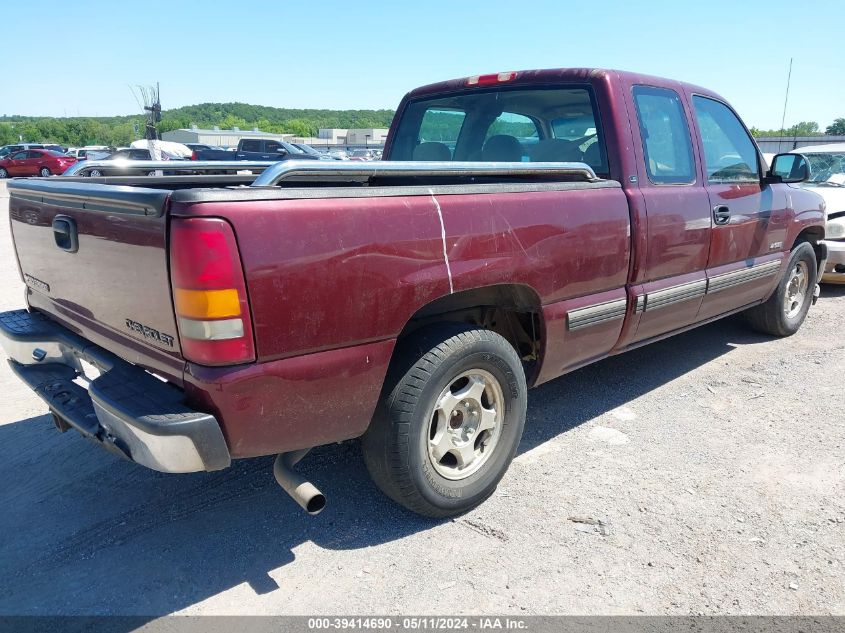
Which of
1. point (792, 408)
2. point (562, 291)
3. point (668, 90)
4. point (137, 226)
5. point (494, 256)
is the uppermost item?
point (668, 90)

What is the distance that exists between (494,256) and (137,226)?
4.65 feet

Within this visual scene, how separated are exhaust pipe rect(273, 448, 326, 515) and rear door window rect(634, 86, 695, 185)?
2560 mm

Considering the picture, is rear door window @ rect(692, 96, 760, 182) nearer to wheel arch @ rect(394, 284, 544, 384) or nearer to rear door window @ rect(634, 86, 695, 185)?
rear door window @ rect(634, 86, 695, 185)

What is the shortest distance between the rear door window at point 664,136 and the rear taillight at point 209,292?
2593 millimetres

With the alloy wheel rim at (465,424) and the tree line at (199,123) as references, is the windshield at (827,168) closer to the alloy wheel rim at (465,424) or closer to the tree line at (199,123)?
the alloy wheel rim at (465,424)

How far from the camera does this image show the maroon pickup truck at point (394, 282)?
2.14 m

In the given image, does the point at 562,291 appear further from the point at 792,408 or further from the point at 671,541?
the point at 792,408

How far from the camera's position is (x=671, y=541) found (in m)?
2.78

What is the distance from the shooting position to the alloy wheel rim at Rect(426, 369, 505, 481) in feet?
9.22

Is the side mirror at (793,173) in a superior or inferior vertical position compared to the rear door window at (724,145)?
inferior

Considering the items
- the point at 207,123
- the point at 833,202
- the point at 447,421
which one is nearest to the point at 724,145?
the point at 447,421

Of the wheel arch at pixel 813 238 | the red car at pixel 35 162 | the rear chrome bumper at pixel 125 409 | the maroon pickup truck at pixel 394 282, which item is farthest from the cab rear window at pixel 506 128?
the red car at pixel 35 162

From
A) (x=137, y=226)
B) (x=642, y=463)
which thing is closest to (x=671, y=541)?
(x=642, y=463)

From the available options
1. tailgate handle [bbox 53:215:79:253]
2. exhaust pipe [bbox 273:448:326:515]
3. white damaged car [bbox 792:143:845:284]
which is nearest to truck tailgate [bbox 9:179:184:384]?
tailgate handle [bbox 53:215:79:253]
